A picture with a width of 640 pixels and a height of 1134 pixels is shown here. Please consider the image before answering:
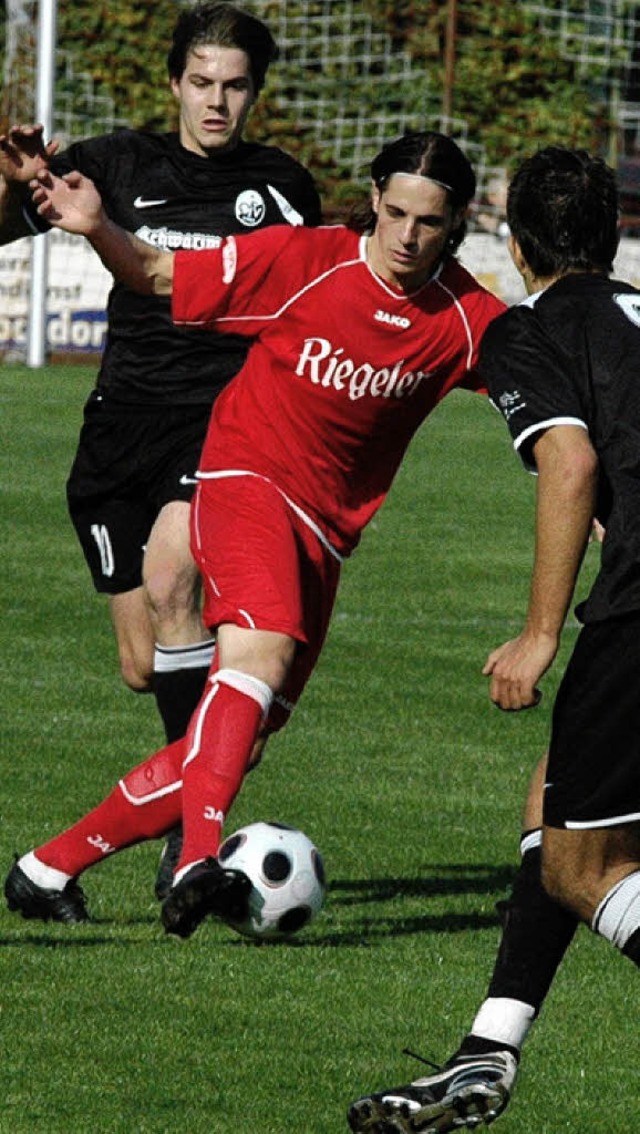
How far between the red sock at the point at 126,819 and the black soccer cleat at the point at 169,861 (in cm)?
21

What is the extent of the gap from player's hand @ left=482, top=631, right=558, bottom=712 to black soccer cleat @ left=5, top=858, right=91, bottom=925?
6.48ft

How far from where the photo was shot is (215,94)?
6586 millimetres

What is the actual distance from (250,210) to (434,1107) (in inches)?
132

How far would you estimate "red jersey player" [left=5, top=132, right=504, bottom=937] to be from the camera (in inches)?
216

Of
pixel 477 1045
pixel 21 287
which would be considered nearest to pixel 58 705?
pixel 477 1045

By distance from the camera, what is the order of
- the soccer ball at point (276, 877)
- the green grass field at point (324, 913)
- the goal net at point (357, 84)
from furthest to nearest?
the goal net at point (357, 84), the soccer ball at point (276, 877), the green grass field at point (324, 913)

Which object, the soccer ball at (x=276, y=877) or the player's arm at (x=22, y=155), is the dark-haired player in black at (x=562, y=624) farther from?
the player's arm at (x=22, y=155)

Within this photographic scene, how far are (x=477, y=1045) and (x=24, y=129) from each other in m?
2.25

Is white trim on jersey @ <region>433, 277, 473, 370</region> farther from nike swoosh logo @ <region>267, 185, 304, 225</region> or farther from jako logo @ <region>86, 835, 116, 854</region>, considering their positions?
jako logo @ <region>86, 835, 116, 854</region>

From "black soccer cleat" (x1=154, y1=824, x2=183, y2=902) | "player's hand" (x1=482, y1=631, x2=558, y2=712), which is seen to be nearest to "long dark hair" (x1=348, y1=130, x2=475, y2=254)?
"player's hand" (x1=482, y1=631, x2=558, y2=712)

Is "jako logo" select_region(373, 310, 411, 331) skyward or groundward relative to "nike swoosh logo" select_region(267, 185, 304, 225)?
skyward

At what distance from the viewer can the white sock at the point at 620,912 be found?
4352 millimetres

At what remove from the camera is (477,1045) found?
14.4ft

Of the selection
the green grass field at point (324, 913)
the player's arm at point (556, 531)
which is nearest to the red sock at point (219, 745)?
the green grass field at point (324, 913)
